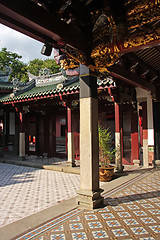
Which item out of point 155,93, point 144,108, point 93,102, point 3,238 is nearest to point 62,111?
point 144,108

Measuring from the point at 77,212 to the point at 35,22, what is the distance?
3.21 meters

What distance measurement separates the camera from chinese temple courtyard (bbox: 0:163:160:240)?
3.02m

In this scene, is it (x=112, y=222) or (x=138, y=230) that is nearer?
(x=138, y=230)

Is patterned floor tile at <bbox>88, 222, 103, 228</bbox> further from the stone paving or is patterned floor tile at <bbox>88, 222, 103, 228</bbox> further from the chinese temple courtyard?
the stone paving

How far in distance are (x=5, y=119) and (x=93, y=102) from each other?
1244 cm

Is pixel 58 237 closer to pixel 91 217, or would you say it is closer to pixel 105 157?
pixel 91 217

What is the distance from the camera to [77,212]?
3.72m

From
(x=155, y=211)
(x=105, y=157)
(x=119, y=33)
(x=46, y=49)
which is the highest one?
(x=119, y=33)

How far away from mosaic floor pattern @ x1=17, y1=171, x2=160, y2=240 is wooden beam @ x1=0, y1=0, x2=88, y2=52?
116 inches

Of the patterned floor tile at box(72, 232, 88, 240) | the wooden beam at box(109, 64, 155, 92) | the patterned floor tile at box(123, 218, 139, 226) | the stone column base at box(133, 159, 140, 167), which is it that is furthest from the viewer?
the stone column base at box(133, 159, 140, 167)

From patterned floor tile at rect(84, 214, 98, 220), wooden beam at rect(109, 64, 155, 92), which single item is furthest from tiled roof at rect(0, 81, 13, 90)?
patterned floor tile at rect(84, 214, 98, 220)

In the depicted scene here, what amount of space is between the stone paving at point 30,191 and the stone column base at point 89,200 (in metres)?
1.33

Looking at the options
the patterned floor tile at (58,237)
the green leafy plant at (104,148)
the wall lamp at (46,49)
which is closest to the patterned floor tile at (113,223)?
the patterned floor tile at (58,237)

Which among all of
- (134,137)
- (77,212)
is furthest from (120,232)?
(134,137)
